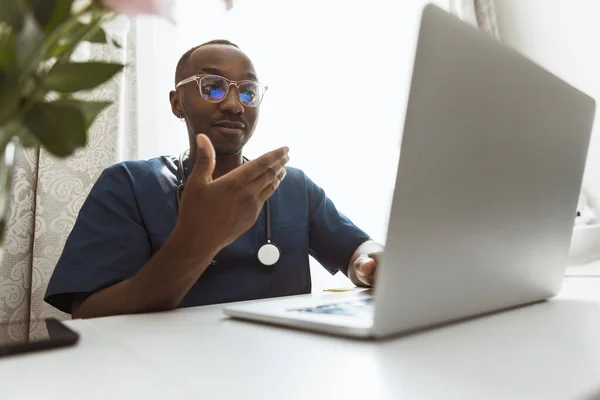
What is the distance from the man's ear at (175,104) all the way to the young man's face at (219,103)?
5 centimetres

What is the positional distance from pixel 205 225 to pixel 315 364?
0.38 metres

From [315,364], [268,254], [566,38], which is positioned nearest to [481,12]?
[566,38]

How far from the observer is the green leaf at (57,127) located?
26cm

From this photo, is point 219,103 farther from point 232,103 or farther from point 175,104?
point 175,104

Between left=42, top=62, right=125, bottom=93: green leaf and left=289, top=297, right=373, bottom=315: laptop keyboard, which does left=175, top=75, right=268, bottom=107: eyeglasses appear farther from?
left=42, top=62, right=125, bottom=93: green leaf

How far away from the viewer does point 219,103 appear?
42.8 inches

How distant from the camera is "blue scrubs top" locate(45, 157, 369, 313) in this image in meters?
0.86

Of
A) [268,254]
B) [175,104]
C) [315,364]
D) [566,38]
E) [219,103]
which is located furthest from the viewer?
[566,38]

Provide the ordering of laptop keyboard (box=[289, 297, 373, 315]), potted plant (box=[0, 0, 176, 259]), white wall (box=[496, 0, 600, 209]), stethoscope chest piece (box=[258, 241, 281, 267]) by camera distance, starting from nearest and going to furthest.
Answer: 1. potted plant (box=[0, 0, 176, 259])
2. laptop keyboard (box=[289, 297, 373, 315])
3. stethoscope chest piece (box=[258, 241, 281, 267])
4. white wall (box=[496, 0, 600, 209])

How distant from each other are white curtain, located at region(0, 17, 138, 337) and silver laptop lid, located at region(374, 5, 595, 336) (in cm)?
78

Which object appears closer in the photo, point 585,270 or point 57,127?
point 57,127

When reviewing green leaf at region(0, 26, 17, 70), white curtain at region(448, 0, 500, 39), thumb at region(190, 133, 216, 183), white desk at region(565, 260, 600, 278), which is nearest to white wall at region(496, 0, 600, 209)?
white curtain at region(448, 0, 500, 39)

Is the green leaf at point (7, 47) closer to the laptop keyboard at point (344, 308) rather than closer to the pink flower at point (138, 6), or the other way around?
the pink flower at point (138, 6)

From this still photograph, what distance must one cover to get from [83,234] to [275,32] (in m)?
0.92
